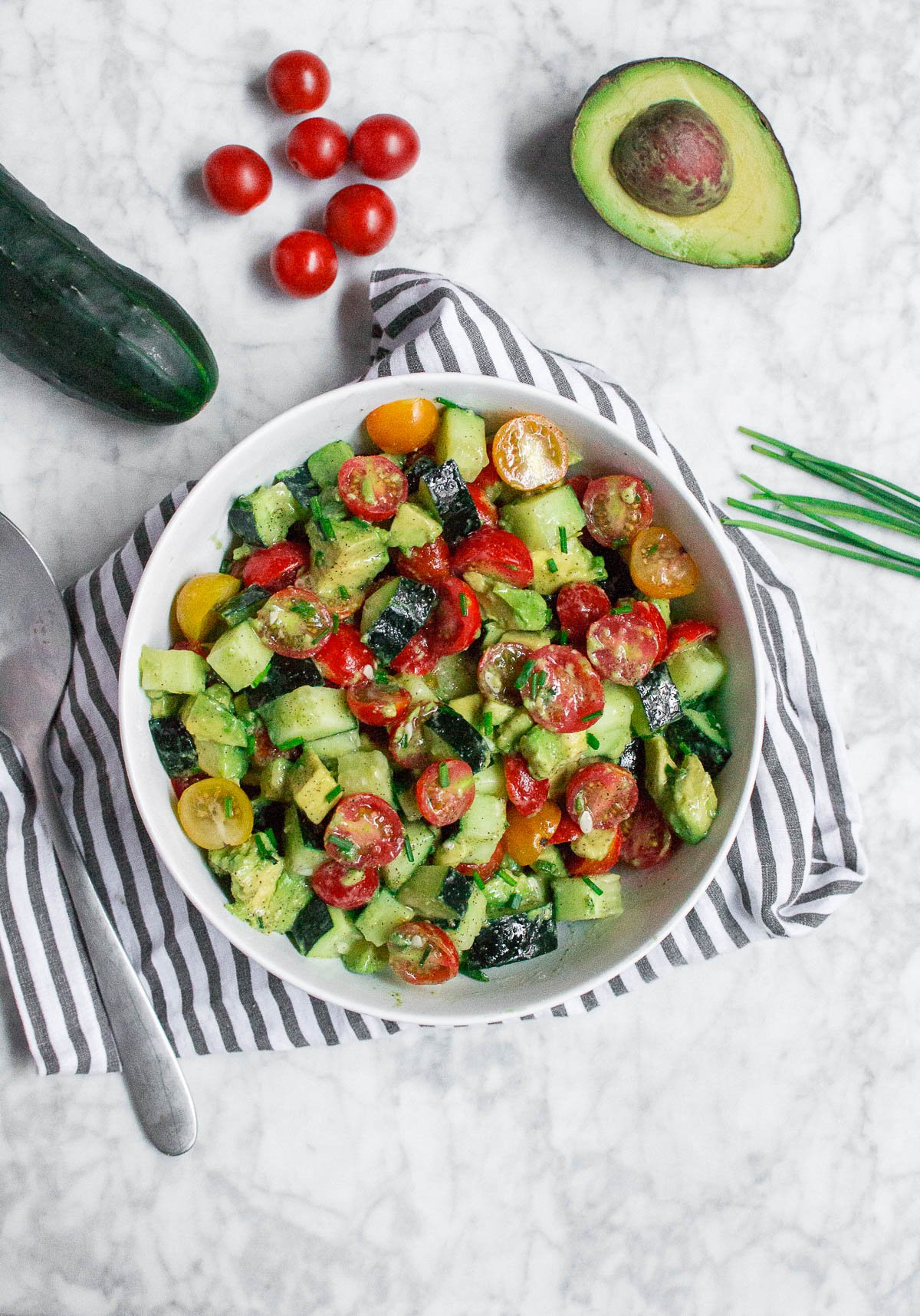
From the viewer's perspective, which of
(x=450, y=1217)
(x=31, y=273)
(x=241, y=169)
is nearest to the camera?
(x=31, y=273)

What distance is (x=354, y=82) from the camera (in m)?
2.59

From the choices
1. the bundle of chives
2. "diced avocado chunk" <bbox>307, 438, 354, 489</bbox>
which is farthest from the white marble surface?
"diced avocado chunk" <bbox>307, 438, 354, 489</bbox>

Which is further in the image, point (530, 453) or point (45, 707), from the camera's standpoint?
point (45, 707)

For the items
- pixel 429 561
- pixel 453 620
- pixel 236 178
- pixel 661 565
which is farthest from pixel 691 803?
pixel 236 178

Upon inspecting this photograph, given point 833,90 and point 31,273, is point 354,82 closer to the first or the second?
point 31,273

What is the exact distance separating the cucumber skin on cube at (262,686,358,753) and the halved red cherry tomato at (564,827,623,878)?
55 cm

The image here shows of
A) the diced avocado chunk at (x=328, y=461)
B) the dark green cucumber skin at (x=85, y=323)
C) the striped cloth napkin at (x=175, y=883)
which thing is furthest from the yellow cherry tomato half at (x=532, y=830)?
the dark green cucumber skin at (x=85, y=323)

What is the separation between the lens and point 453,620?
194cm

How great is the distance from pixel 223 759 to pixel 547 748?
0.60 m

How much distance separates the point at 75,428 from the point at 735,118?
1.70 metres

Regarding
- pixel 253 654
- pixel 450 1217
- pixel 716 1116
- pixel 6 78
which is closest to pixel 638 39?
pixel 6 78

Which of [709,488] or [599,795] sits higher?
[709,488]

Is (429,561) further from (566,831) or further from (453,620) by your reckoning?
(566,831)

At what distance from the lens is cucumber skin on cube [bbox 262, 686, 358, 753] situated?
6.36 feet
